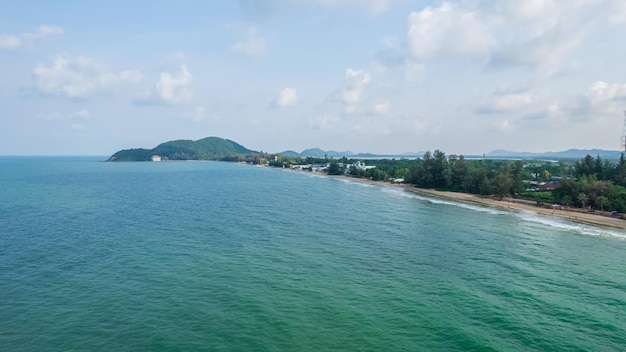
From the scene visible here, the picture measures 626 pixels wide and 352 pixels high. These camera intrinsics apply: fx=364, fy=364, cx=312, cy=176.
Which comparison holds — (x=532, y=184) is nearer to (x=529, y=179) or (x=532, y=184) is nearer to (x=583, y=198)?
(x=529, y=179)

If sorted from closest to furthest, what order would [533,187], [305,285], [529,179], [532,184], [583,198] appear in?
[305,285] < [583,198] < [533,187] < [532,184] < [529,179]

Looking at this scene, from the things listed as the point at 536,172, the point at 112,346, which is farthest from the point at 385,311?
the point at 536,172

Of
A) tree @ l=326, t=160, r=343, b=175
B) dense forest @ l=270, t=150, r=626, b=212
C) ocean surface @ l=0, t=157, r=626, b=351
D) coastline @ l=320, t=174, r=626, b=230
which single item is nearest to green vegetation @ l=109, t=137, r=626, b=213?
dense forest @ l=270, t=150, r=626, b=212

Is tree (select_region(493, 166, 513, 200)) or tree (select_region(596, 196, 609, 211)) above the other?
tree (select_region(493, 166, 513, 200))

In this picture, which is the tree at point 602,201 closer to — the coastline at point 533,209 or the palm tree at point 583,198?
the palm tree at point 583,198

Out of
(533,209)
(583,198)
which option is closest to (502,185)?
(533,209)

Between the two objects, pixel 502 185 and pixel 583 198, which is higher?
pixel 502 185

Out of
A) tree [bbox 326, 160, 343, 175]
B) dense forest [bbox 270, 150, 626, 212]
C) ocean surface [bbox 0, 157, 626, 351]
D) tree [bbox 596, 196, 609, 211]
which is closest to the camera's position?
ocean surface [bbox 0, 157, 626, 351]

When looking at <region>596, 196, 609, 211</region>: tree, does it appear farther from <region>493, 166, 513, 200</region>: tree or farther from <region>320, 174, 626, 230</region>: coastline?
<region>493, 166, 513, 200</region>: tree

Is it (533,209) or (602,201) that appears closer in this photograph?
(602,201)
